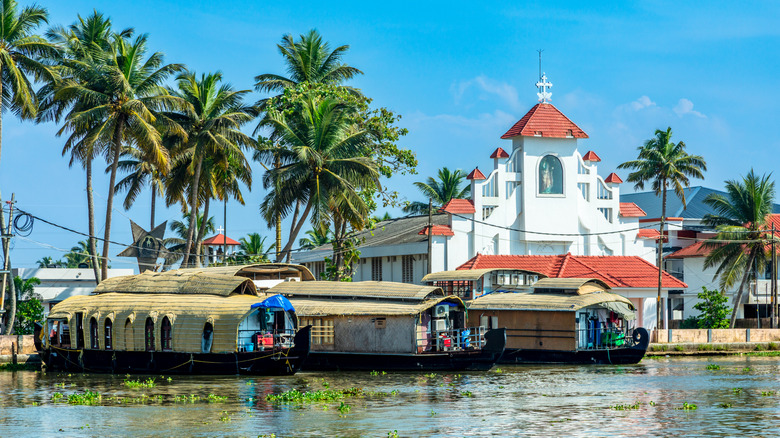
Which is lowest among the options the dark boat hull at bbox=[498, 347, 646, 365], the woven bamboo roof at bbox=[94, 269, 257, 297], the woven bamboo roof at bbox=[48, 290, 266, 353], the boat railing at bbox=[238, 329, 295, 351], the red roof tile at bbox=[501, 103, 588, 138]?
the dark boat hull at bbox=[498, 347, 646, 365]

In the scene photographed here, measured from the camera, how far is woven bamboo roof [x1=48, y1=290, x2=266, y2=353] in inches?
1304

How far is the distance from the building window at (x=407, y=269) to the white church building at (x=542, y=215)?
0.06m

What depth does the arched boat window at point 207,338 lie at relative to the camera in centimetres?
3347

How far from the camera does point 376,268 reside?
5781 cm

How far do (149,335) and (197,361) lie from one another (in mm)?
2396

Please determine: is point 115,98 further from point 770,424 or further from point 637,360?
point 770,424

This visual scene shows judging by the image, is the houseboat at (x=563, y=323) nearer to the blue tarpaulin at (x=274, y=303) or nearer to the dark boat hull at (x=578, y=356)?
the dark boat hull at (x=578, y=356)

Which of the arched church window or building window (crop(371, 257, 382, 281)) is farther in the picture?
building window (crop(371, 257, 382, 281))

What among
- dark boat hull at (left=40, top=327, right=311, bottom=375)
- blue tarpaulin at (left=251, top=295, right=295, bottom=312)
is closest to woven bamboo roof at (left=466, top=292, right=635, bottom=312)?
blue tarpaulin at (left=251, top=295, right=295, bottom=312)

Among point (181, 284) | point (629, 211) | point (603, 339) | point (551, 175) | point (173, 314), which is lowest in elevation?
point (603, 339)

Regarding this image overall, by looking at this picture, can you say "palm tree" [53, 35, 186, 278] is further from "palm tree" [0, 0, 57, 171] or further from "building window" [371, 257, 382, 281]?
"building window" [371, 257, 382, 281]

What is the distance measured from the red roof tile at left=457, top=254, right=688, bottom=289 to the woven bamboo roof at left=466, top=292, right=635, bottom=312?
7113 millimetres

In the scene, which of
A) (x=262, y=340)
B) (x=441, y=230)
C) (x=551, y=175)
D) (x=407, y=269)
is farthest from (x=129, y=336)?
(x=551, y=175)

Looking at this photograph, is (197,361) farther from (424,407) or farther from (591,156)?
(591,156)
